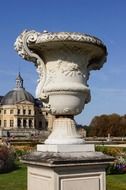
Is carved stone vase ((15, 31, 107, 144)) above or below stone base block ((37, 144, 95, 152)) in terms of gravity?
above

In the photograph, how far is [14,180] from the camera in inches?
456

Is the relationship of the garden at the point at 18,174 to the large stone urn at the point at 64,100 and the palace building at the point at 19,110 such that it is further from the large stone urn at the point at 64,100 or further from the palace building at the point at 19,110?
the palace building at the point at 19,110

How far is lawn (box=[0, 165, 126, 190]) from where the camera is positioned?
32.6 ft

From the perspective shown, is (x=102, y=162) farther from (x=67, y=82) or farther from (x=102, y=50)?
(x=102, y=50)


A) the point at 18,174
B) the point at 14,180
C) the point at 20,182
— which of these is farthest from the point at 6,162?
the point at 20,182

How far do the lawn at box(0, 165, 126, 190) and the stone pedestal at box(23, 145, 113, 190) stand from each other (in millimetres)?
5791

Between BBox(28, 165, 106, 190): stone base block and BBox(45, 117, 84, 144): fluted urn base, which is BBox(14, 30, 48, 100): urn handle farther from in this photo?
BBox(28, 165, 106, 190): stone base block

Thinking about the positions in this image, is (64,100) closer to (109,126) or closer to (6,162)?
(6,162)

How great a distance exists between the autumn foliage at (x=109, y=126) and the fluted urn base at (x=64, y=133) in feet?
214

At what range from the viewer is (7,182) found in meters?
11.2

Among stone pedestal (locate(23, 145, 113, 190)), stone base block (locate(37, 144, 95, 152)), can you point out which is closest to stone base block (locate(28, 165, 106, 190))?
stone pedestal (locate(23, 145, 113, 190))

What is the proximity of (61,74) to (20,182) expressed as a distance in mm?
7566

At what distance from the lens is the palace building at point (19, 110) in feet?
283

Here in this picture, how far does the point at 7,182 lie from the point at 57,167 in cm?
781
